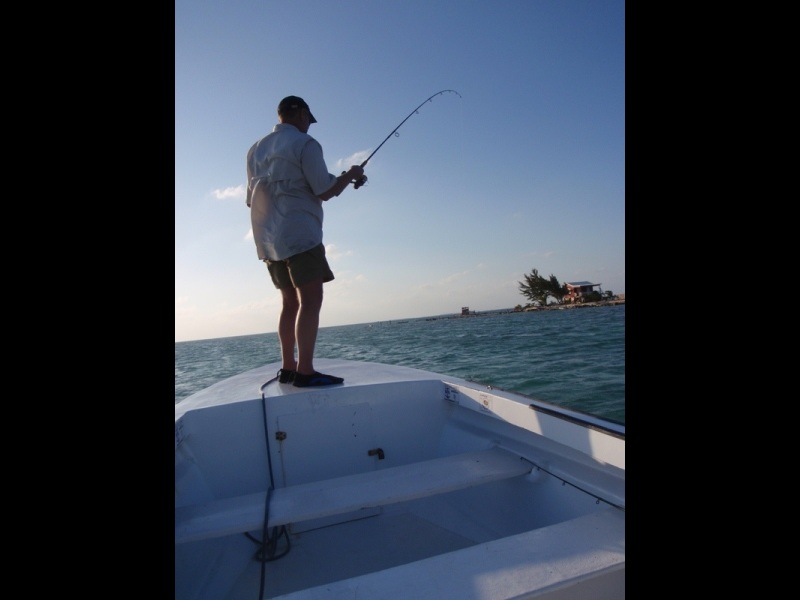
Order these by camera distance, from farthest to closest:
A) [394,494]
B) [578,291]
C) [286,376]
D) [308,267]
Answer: [578,291], [286,376], [308,267], [394,494]

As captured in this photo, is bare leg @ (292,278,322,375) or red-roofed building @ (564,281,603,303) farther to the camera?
red-roofed building @ (564,281,603,303)

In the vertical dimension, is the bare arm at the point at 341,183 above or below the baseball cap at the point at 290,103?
below

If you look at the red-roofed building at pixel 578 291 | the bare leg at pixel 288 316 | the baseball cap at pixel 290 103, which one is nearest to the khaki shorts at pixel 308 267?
the bare leg at pixel 288 316

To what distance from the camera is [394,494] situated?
126 cm

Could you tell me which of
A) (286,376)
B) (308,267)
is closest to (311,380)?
(286,376)

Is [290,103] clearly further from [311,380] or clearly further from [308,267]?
[311,380]

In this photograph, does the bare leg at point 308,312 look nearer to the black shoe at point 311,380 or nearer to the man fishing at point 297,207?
the man fishing at point 297,207

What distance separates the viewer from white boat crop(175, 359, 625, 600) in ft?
2.69

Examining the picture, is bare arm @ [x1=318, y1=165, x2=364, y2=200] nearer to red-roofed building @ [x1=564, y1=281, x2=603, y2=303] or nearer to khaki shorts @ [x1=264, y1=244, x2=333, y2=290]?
khaki shorts @ [x1=264, y1=244, x2=333, y2=290]

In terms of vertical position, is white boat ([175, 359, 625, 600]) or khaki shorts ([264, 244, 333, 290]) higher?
khaki shorts ([264, 244, 333, 290])

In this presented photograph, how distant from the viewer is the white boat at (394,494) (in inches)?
32.2

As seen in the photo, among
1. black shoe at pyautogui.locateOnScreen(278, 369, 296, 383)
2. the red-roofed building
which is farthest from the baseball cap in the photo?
the red-roofed building
